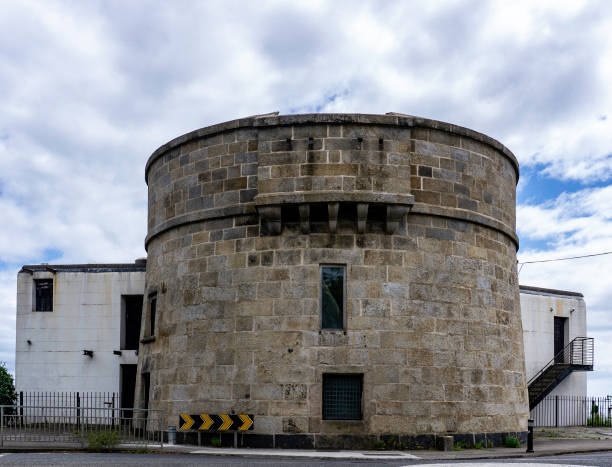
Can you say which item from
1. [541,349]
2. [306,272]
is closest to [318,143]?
[306,272]

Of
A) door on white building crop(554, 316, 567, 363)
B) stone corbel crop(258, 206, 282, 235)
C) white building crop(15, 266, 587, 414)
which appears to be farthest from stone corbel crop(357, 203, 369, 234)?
door on white building crop(554, 316, 567, 363)

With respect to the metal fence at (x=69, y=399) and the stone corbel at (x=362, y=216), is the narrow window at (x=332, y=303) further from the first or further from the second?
the metal fence at (x=69, y=399)

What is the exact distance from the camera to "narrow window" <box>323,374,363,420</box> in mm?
18234

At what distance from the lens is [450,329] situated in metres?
19.2

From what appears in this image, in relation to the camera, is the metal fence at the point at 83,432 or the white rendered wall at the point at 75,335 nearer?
the metal fence at the point at 83,432

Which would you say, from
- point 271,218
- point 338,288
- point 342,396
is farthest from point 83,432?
point 338,288

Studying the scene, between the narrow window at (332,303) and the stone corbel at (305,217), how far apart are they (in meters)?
1.26

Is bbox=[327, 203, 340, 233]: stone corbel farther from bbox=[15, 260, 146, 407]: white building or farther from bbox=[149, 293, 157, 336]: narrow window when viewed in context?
bbox=[15, 260, 146, 407]: white building

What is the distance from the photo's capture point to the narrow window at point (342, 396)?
59.8 ft

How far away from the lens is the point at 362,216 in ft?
61.2

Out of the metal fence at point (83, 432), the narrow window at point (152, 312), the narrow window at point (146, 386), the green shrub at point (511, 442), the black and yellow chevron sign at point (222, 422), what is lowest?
the green shrub at point (511, 442)

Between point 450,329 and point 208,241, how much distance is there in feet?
21.3

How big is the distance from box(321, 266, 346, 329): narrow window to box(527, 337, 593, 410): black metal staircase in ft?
53.2

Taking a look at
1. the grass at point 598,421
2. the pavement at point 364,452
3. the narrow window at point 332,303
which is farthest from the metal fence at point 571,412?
the narrow window at point 332,303
